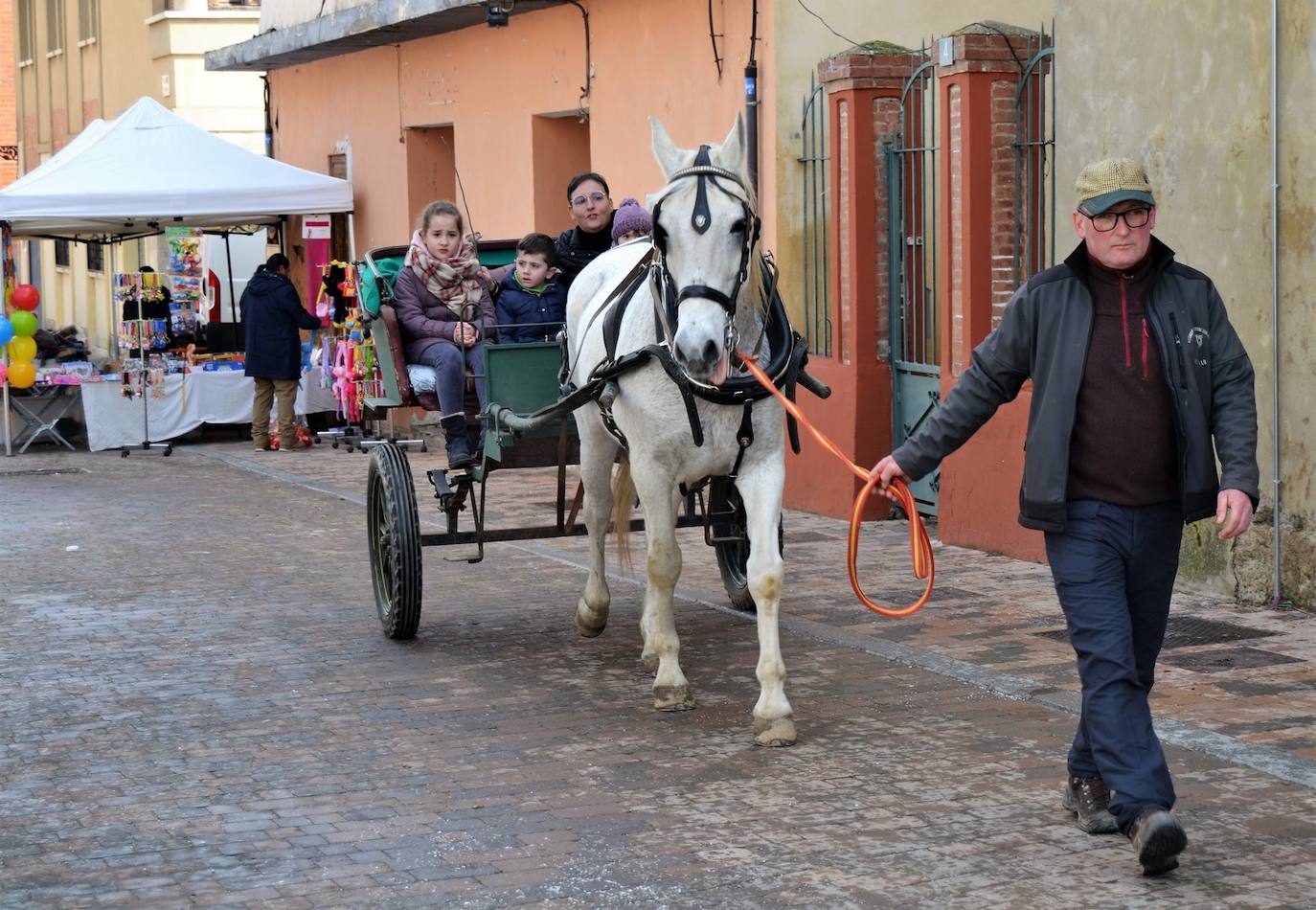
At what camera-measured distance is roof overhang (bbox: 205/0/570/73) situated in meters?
18.3

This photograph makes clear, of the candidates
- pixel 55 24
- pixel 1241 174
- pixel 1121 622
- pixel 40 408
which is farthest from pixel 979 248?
pixel 55 24

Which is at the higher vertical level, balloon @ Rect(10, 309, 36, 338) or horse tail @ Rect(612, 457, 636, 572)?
balloon @ Rect(10, 309, 36, 338)

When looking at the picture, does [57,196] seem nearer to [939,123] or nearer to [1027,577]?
[939,123]

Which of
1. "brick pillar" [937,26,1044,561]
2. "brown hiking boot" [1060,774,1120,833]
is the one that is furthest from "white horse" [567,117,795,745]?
"brick pillar" [937,26,1044,561]

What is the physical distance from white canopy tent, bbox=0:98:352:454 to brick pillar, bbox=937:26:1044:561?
9675 millimetres

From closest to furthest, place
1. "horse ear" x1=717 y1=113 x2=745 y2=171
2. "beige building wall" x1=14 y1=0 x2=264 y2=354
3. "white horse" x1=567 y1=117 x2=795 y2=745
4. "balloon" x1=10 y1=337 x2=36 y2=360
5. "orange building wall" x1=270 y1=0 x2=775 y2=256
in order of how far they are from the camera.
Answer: "white horse" x1=567 y1=117 x2=795 y2=745 → "horse ear" x1=717 y1=113 x2=745 y2=171 → "orange building wall" x1=270 y1=0 x2=775 y2=256 → "balloon" x1=10 y1=337 x2=36 y2=360 → "beige building wall" x1=14 y1=0 x2=264 y2=354

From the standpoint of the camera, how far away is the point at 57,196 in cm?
1844

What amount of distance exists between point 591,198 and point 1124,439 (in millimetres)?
4529

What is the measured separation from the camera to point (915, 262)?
1238cm

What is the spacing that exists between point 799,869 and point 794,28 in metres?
9.23

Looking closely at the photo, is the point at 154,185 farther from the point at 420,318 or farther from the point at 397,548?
the point at 397,548

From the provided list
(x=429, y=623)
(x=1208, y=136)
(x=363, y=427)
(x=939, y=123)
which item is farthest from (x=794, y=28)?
(x=363, y=427)

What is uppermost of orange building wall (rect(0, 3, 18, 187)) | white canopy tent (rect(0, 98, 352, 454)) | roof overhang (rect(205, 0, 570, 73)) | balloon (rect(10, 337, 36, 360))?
orange building wall (rect(0, 3, 18, 187))

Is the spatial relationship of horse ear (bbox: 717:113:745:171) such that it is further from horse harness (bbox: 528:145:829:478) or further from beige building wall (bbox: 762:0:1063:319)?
beige building wall (bbox: 762:0:1063:319)
